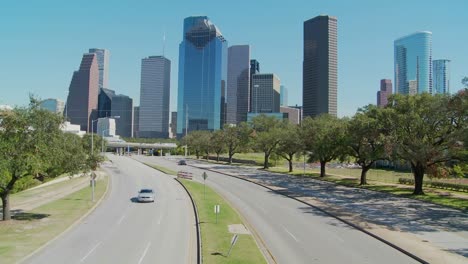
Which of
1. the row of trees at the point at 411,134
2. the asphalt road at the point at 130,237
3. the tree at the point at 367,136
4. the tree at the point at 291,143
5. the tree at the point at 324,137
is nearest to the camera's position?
the asphalt road at the point at 130,237

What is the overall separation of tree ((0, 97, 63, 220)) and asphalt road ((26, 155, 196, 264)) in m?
5.29

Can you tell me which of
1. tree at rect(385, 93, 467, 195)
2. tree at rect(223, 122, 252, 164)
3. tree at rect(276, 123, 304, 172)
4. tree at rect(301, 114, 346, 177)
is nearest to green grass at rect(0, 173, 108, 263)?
tree at rect(385, 93, 467, 195)

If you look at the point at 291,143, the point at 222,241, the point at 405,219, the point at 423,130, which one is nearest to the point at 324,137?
the point at 291,143

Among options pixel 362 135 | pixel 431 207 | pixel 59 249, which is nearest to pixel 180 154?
pixel 362 135

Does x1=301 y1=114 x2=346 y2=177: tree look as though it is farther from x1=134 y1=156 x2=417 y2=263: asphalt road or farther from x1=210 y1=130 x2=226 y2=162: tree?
x1=210 y1=130 x2=226 y2=162: tree

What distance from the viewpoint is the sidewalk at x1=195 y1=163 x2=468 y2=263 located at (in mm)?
24031

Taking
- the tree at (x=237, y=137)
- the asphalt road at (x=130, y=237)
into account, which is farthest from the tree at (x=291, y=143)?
the asphalt road at (x=130, y=237)

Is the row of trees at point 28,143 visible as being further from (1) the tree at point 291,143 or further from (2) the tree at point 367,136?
(1) the tree at point 291,143

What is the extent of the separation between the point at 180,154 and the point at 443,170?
6058 inches

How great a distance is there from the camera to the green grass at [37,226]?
899 inches

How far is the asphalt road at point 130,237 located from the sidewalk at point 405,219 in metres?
11.5

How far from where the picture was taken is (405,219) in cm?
3416

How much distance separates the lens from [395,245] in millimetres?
24250

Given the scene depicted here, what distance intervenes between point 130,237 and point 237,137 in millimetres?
98107
